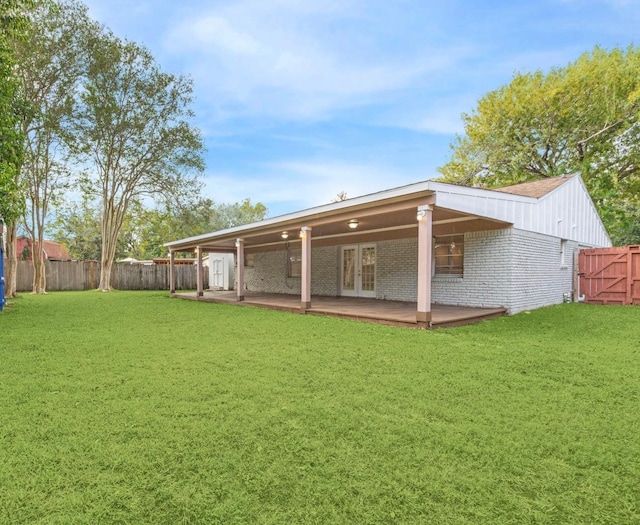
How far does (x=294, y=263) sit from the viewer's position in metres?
14.9

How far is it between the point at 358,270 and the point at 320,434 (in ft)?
32.0

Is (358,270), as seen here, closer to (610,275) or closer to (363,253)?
(363,253)

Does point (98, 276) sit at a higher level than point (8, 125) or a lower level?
lower

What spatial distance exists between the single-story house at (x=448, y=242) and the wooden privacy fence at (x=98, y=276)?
7499 millimetres

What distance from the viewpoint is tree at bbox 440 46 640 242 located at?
1616 centimetres

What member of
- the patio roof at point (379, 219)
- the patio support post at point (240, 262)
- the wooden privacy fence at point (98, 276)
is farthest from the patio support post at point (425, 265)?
the wooden privacy fence at point (98, 276)

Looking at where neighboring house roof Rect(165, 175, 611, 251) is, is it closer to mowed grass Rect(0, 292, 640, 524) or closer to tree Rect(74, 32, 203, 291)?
mowed grass Rect(0, 292, 640, 524)

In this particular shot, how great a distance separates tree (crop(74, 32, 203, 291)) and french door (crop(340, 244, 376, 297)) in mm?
9667

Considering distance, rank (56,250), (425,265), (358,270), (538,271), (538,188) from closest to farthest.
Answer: (425,265) → (538,271) → (538,188) → (358,270) → (56,250)

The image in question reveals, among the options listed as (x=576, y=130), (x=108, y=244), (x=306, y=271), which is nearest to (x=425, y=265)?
(x=306, y=271)

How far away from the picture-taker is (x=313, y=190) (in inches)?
1256

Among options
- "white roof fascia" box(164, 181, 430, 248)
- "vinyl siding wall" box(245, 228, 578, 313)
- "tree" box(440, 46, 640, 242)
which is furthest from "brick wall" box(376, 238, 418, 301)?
"tree" box(440, 46, 640, 242)

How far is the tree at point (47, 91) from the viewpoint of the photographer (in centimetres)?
1220

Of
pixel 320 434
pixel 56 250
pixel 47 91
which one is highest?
pixel 47 91
